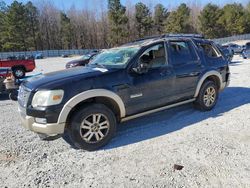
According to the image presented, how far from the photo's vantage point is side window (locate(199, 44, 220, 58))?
644 centimetres

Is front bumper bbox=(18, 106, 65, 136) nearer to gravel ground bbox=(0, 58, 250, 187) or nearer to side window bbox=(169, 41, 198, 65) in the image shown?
gravel ground bbox=(0, 58, 250, 187)

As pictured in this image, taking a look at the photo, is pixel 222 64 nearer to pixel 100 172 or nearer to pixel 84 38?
pixel 100 172

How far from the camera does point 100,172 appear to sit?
3852 millimetres

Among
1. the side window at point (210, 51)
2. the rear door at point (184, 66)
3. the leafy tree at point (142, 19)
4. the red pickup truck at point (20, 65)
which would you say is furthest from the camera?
the leafy tree at point (142, 19)

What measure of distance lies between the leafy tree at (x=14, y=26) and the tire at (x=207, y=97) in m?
65.2

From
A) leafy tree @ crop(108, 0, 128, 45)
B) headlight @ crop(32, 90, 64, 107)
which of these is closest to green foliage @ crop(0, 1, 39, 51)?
leafy tree @ crop(108, 0, 128, 45)

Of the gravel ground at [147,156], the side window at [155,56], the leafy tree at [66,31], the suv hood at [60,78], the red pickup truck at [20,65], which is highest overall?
the leafy tree at [66,31]

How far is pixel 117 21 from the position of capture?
64.9 m

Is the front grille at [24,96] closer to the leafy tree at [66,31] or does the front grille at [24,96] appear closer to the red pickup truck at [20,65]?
the red pickup truck at [20,65]

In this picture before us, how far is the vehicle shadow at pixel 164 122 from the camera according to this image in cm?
500

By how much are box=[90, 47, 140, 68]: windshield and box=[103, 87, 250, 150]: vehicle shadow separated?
1315 mm

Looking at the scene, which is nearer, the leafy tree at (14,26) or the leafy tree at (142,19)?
the leafy tree at (14,26)

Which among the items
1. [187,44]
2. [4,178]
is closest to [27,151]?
[4,178]

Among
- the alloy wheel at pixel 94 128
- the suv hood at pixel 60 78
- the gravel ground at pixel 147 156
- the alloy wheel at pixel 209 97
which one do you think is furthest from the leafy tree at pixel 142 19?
the alloy wheel at pixel 94 128
